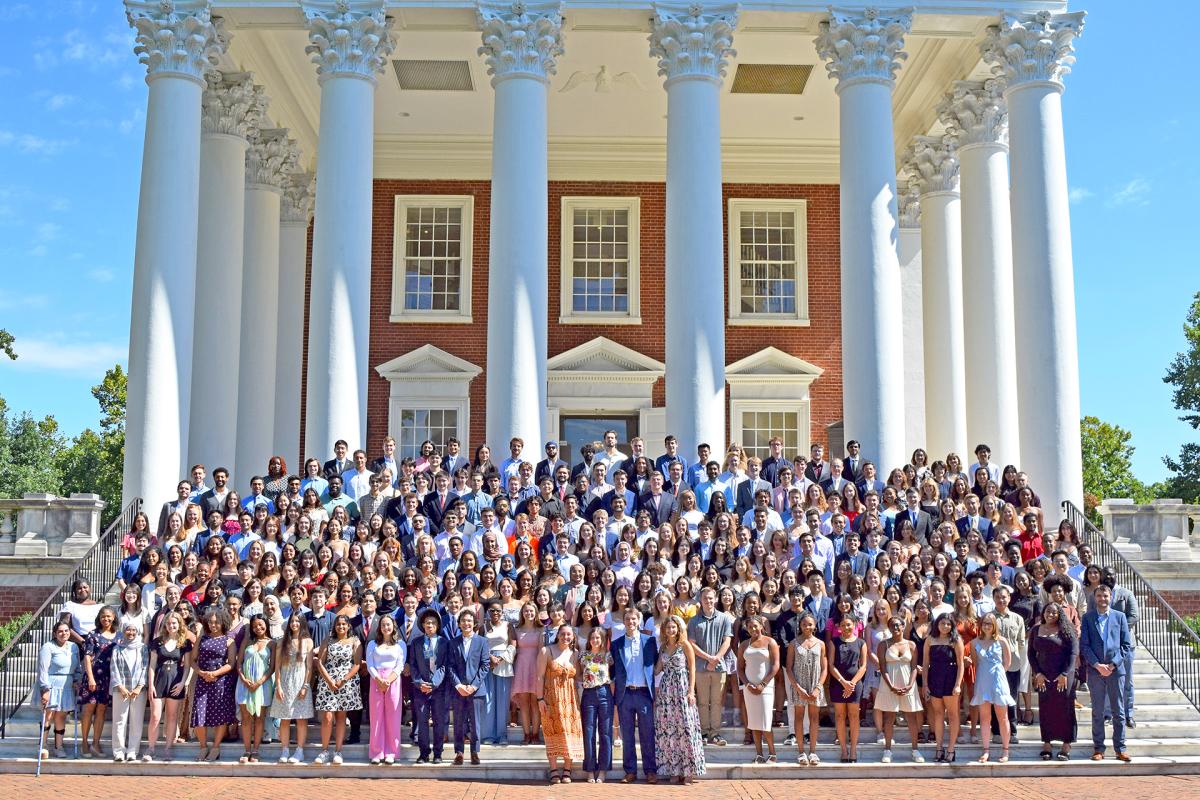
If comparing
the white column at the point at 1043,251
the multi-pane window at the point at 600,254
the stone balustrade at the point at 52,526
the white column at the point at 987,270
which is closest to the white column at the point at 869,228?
the white column at the point at 1043,251

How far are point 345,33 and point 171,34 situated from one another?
282 centimetres

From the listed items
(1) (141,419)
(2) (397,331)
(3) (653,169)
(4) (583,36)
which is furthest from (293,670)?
(3) (653,169)

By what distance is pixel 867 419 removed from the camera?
19.5 meters

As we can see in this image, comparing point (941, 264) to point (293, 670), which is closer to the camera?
point (293, 670)

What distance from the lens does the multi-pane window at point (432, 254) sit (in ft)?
94.9

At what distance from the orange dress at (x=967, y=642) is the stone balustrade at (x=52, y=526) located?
12.9 metres

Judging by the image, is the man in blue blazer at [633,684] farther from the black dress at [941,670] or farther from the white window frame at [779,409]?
the white window frame at [779,409]

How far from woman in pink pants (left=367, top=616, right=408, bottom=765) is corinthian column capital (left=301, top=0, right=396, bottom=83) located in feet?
35.3

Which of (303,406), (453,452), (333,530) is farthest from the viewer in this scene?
(303,406)

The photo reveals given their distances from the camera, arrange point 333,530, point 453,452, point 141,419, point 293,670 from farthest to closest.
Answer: point 141,419 → point 453,452 → point 333,530 → point 293,670

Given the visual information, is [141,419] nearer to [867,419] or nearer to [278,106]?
[278,106]

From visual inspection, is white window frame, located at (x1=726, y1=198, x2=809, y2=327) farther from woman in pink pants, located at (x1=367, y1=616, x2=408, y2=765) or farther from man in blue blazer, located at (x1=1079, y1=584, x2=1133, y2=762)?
woman in pink pants, located at (x1=367, y1=616, x2=408, y2=765)

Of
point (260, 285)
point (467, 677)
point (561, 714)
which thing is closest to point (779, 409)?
point (260, 285)

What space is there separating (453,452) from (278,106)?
38.3 ft
